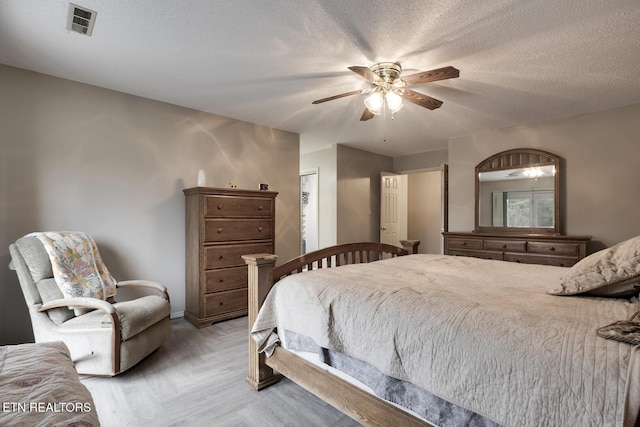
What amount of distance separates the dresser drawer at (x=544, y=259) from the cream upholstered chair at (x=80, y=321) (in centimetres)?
426

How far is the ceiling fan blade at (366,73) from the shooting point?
221 cm

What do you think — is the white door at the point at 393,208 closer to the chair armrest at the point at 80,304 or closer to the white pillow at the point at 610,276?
the white pillow at the point at 610,276

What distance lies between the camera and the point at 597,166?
369 cm

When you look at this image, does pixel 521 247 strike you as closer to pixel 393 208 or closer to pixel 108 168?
pixel 393 208

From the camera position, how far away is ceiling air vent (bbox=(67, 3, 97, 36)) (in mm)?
1897

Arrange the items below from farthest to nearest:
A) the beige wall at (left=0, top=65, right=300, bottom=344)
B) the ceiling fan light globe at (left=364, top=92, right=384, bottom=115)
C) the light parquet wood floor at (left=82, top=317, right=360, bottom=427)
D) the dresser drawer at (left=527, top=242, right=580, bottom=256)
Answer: the dresser drawer at (left=527, top=242, right=580, bottom=256)
the beige wall at (left=0, top=65, right=300, bottom=344)
the ceiling fan light globe at (left=364, top=92, right=384, bottom=115)
the light parquet wood floor at (left=82, top=317, right=360, bottom=427)

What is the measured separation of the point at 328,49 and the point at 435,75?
0.83 metres

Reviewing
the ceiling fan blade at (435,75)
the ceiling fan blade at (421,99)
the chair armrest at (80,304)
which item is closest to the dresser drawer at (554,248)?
the ceiling fan blade at (421,99)

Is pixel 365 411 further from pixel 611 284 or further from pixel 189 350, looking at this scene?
pixel 189 350

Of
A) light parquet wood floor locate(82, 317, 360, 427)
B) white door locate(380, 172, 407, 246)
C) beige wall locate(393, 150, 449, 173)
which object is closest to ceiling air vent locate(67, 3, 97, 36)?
light parquet wood floor locate(82, 317, 360, 427)

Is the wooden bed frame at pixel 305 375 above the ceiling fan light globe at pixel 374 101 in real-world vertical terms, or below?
below

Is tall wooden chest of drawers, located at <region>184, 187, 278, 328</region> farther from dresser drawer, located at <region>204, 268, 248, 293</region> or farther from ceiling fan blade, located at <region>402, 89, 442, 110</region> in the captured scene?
ceiling fan blade, located at <region>402, 89, 442, 110</region>

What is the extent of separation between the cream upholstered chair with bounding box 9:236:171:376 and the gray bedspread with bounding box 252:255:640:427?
1053 mm

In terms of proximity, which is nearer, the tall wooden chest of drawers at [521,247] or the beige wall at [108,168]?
the beige wall at [108,168]
